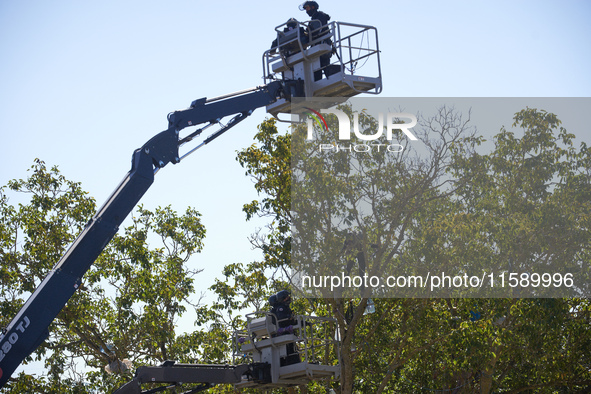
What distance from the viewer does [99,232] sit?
12.2m

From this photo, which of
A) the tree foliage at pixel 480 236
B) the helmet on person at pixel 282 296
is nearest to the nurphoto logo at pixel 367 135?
the tree foliage at pixel 480 236

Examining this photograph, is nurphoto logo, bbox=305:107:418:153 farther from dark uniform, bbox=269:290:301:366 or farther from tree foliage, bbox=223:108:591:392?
dark uniform, bbox=269:290:301:366

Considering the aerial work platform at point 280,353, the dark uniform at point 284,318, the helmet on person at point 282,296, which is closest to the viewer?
the aerial work platform at point 280,353

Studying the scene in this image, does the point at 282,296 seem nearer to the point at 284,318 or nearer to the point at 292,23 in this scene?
the point at 284,318

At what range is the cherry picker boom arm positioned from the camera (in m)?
11.7

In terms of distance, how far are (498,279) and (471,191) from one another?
2339mm

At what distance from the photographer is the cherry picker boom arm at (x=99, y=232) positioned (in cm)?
1166

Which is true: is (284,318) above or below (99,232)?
below

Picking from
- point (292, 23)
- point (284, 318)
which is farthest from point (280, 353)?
point (292, 23)

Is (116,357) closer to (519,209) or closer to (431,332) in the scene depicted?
(431,332)

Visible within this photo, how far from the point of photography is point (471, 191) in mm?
18391

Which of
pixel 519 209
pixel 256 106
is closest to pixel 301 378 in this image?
pixel 256 106

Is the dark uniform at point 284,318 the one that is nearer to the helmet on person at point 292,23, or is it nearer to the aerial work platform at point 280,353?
the aerial work platform at point 280,353

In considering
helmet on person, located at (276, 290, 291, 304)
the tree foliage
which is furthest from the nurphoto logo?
helmet on person, located at (276, 290, 291, 304)
